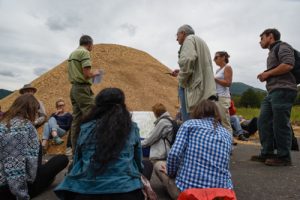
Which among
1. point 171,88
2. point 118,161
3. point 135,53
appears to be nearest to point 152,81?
point 171,88

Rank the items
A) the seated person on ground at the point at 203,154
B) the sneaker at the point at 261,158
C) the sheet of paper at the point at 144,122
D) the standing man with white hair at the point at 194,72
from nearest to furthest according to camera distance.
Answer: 1. the seated person on ground at the point at 203,154
2. the standing man with white hair at the point at 194,72
3. the sneaker at the point at 261,158
4. the sheet of paper at the point at 144,122

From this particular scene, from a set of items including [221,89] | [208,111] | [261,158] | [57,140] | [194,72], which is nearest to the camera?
[208,111]

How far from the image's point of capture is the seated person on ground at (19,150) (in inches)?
156

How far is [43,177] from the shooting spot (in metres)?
4.51

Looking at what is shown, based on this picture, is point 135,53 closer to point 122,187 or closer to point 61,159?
point 61,159

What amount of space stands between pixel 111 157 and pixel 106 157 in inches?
2.2

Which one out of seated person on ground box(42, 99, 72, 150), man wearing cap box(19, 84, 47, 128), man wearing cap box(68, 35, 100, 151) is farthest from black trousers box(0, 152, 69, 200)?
seated person on ground box(42, 99, 72, 150)

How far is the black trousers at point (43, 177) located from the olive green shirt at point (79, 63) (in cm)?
162

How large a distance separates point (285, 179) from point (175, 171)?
2.10 meters

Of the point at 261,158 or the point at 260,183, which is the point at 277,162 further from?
the point at 260,183

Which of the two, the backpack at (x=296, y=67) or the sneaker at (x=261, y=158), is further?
the sneaker at (x=261, y=158)

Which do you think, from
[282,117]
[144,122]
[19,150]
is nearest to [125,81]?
[144,122]

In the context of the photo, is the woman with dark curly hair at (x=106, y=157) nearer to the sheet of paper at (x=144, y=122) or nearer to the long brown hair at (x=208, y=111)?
the long brown hair at (x=208, y=111)

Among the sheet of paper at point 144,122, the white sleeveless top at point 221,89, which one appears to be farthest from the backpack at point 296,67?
the sheet of paper at point 144,122
